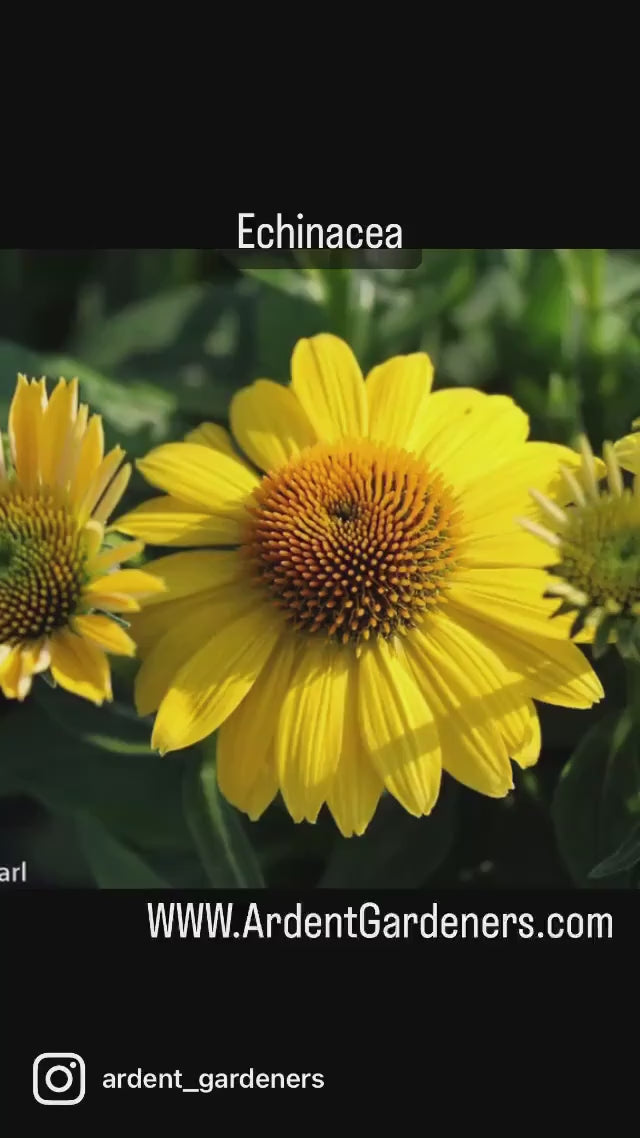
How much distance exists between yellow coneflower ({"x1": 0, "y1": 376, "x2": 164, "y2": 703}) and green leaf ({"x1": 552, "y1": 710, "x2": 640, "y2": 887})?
316 millimetres

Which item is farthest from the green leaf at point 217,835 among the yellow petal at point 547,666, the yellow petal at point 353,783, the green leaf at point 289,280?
the green leaf at point 289,280

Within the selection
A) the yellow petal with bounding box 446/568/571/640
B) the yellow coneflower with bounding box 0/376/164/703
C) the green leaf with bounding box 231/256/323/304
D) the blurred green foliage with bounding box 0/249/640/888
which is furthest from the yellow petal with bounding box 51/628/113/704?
the green leaf with bounding box 231/256/323/304

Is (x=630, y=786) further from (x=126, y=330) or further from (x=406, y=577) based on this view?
(x=126, y=330)

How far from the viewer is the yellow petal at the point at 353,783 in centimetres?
75

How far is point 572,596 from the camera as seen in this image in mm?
688

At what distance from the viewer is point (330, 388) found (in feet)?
2.93

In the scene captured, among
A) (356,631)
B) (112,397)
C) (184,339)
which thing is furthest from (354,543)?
(184,339)

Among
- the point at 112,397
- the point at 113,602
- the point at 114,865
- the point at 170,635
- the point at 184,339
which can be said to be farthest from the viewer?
the point at 184,339

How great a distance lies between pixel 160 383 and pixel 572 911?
23.0 inches

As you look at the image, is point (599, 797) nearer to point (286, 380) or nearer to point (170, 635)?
point (170, 635)

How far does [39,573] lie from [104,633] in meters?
0.07

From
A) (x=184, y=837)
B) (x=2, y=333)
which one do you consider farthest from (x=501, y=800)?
(x=2, y=333)

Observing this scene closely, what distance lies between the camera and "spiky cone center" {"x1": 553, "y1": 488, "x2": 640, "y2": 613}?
70 centimetres

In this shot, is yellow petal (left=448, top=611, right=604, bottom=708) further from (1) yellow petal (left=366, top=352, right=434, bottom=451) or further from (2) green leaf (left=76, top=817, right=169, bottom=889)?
(2) green leaf (left=76, top=817, right=169, bottom=889)
